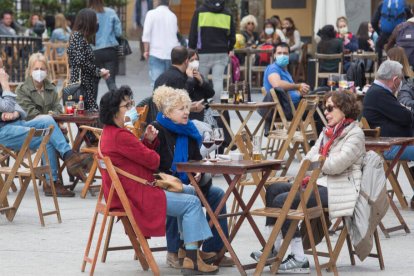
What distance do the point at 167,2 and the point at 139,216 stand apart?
35.1 ft

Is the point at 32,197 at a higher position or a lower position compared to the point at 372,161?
lower

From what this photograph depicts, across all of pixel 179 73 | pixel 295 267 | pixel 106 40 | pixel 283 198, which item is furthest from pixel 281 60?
pixel 295 267

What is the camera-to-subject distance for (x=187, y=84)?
12.5 metres

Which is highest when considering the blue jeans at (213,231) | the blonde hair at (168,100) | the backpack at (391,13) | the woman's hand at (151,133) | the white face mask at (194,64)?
the backpack at (391,13)

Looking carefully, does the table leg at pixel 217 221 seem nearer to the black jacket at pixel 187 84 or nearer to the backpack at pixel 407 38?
the black jacket at pixel 187 84

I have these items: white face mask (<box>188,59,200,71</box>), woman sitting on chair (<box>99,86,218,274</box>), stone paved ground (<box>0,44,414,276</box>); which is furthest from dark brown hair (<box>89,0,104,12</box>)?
woman sitting on chair (<box>99,86,218,274</box>)

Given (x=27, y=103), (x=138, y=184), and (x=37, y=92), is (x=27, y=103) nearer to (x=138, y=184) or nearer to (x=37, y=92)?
(x=37, y=92)

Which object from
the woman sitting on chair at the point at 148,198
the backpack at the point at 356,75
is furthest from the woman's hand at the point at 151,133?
the backpack at the point at 356,75

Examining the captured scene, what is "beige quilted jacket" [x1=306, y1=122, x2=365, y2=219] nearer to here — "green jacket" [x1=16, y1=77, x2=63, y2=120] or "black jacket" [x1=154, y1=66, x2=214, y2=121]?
"black jacket" [x1=154, y1=66, x2=214, y2=121]

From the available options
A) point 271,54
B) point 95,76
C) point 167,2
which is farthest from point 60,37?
point 95,76

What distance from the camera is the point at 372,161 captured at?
853 cm

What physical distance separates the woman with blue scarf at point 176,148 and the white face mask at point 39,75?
4.01 metres

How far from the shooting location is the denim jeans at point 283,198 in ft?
27.2

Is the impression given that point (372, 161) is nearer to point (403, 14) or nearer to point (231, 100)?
point (231, 100)
